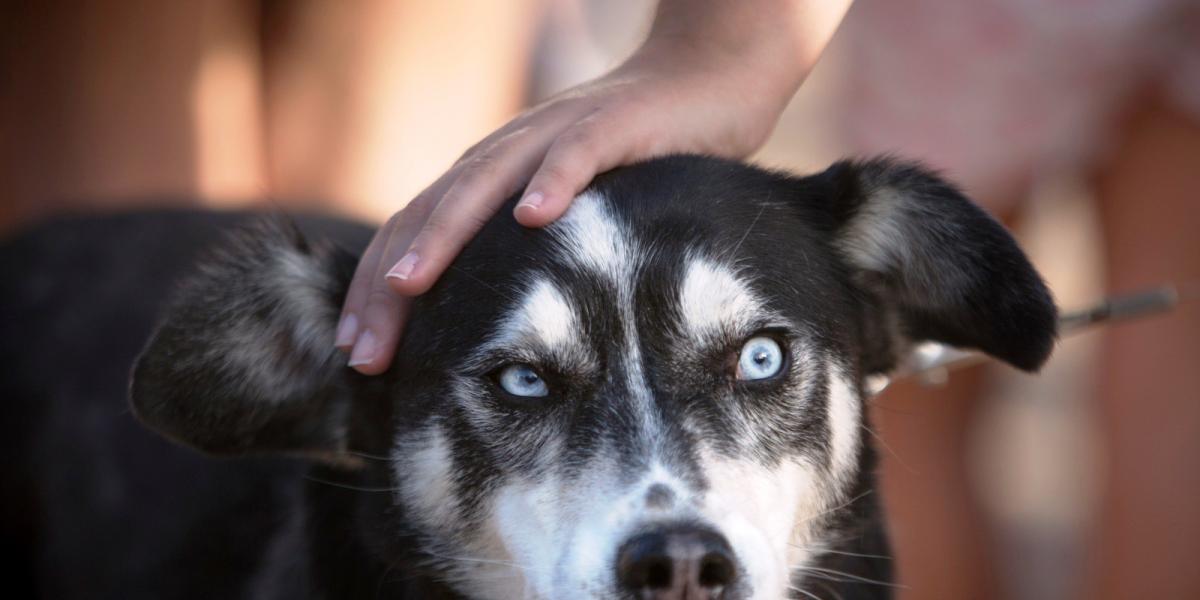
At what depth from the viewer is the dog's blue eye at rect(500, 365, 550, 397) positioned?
2416 millimetres

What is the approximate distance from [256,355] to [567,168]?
0.82 metres

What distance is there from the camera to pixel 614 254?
2.43 metres

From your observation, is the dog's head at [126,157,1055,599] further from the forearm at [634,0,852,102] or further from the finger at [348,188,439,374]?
the forearm at [634,0,852,102]

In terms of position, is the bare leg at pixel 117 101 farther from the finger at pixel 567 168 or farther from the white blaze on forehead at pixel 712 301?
the white blaze on forehead at pixel 712 301

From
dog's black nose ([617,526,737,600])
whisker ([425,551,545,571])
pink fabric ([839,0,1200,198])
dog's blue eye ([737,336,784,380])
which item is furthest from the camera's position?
pink fabric ([839,0,1200,198])

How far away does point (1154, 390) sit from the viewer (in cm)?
414

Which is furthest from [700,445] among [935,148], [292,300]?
[935,148]

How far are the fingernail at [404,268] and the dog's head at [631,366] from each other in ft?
0.40

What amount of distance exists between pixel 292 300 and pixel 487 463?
631 mm

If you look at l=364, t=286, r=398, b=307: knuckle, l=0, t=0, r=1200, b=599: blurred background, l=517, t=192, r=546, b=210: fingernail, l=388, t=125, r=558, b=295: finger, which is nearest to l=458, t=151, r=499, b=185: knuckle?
l=388, t=125, r=558, b=295: finger

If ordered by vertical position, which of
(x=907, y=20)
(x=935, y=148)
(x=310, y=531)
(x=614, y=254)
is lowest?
(x=310, y=531)

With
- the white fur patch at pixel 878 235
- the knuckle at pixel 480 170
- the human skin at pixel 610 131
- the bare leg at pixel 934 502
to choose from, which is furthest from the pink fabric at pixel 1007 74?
the knuckle at pixel 480 170

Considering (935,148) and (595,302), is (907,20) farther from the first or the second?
(595,302)

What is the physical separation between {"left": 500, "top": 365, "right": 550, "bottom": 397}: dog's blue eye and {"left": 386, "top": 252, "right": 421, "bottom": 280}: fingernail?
0.24 metres
